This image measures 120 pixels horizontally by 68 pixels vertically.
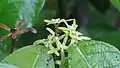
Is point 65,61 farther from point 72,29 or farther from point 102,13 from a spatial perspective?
point 102,13

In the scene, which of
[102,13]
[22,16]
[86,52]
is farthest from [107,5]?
[86,52]

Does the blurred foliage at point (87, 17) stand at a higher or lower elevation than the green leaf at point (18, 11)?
higher

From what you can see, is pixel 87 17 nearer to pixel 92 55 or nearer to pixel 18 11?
pixel 18 11

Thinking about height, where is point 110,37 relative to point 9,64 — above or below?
above

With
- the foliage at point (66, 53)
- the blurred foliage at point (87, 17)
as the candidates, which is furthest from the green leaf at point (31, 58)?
the blurred foliage at point (87, 17)

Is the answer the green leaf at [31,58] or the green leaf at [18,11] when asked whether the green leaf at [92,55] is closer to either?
the green leaf at [31,58]

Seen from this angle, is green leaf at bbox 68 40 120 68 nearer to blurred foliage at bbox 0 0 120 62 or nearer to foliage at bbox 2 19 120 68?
foliage at bbox 2 19 120 68
